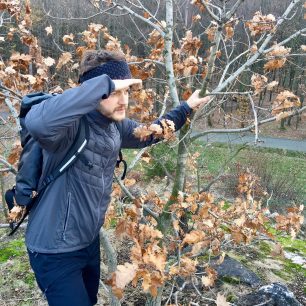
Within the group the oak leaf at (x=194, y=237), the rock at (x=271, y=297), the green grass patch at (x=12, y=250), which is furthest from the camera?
the green grass patch at (x=12, y=250)

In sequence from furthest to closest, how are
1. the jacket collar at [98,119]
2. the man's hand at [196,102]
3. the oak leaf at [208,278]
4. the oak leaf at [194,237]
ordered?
1. the man's hand at [196,102]
2. the oak leaf at [208,278]
3. the oak leaf at [194,237]
4. the jacket collar at [98,119]

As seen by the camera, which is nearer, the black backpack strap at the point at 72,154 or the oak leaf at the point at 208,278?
the black backpack strap at the point at 72,154

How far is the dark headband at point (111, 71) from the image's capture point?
7.13 feet

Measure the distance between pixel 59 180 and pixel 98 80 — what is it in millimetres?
600

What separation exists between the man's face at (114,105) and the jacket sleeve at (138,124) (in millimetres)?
392

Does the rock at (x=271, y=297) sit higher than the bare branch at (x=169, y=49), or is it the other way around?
the bare branch at (x=169, y=49)

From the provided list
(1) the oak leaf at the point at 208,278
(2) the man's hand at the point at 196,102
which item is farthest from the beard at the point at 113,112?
(1) the oak leaf at the point at 208,278

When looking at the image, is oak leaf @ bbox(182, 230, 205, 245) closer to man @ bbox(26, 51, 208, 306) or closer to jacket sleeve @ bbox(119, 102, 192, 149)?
man @ bbox(26, 51, 208, 306)

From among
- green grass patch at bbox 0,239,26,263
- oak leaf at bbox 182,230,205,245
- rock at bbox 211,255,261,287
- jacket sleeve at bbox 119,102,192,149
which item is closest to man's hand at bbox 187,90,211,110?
jacket sleeve at bbox 119,102,192,149

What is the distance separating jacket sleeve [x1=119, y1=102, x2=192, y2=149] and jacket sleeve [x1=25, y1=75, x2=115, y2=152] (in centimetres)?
77

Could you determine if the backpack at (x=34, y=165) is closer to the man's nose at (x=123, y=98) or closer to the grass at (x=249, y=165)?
the man's nose at (x=123, y=98)

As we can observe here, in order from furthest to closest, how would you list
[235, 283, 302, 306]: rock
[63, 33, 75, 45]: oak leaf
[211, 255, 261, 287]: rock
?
[211, 255, 261, 287]: rock, [235, 283, 302, 306]: rock, [63, 33, 75, 45]: oak leaf

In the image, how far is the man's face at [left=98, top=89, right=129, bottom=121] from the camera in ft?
6.95

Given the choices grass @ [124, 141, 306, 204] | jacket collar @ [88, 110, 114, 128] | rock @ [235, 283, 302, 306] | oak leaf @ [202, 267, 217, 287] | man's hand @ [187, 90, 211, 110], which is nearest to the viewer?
jacket collar @ [88, 110, 114, 128]
